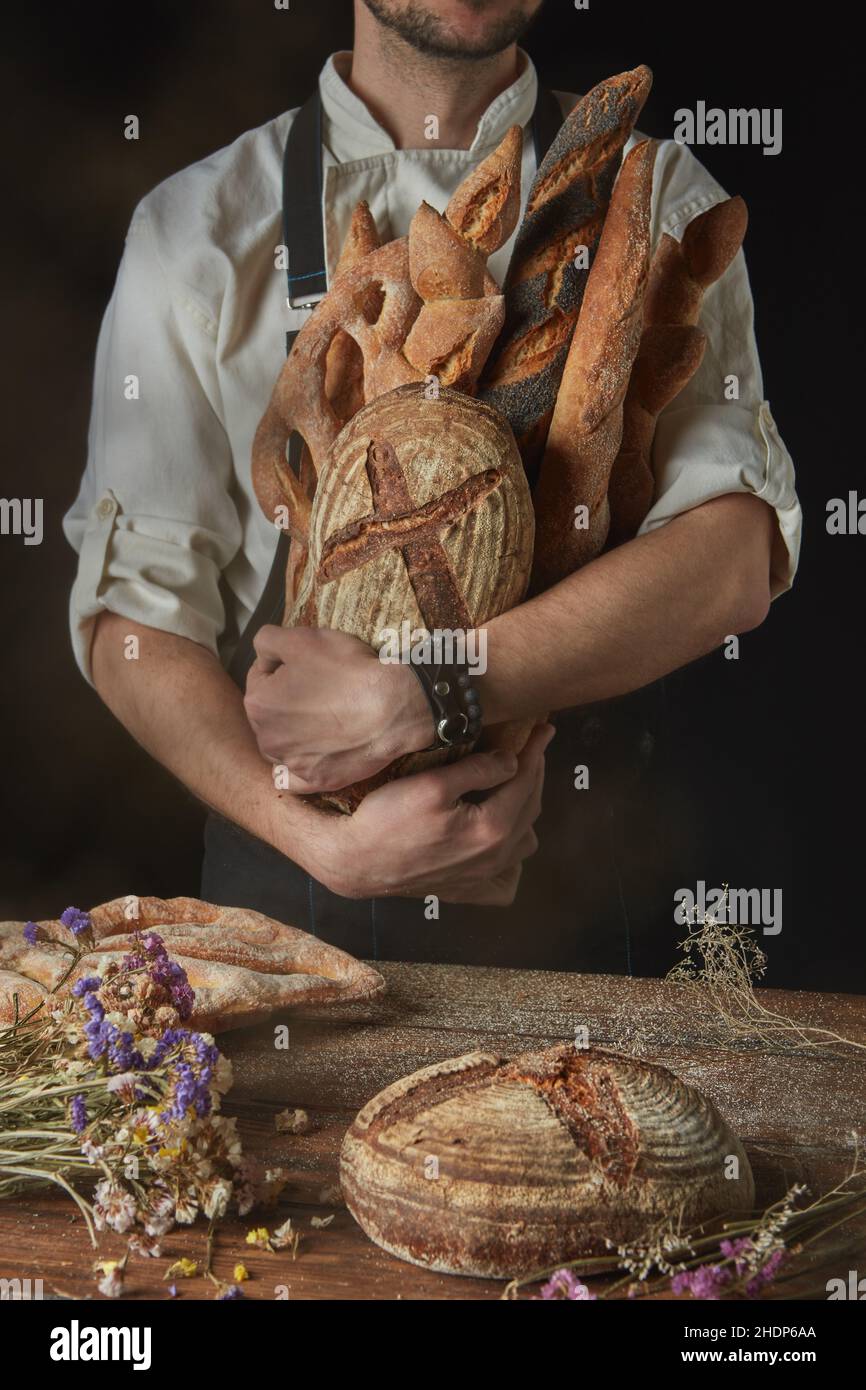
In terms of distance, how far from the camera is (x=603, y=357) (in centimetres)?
76

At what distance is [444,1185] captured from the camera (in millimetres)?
591

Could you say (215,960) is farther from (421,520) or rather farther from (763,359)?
(763,359)

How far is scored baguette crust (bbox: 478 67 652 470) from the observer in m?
0.78

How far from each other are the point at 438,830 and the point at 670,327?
1.11 ft

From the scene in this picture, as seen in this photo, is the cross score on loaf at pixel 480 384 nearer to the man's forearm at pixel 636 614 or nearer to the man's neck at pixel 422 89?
the man's forearm at pixel 636 614

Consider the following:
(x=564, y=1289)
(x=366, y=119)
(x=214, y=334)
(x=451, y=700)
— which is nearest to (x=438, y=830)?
(x=451, y=700)

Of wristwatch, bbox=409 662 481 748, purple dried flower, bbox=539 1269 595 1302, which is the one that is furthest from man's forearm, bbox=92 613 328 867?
purple dried flower, bbox=539 1269 595 1302

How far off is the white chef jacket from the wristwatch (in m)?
0.32

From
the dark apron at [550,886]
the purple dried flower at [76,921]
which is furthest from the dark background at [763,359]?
the purple dried flower at [76,921]

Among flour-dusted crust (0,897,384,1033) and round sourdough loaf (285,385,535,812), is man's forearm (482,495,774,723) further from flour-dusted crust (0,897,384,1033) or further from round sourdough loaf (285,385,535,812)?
flour-dusted crust (0,897,384,1033)

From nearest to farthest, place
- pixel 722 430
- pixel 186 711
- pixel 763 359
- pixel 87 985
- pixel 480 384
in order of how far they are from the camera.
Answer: pixel 87 985
pixel 480 384
pixel 722 430
pixel 186 711
pixel 763 359

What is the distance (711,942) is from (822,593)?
1.78 ft

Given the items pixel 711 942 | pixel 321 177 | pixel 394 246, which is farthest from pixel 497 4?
pixel 711 942

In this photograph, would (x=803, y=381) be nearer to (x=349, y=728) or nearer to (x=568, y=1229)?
(x=349, y=728)
